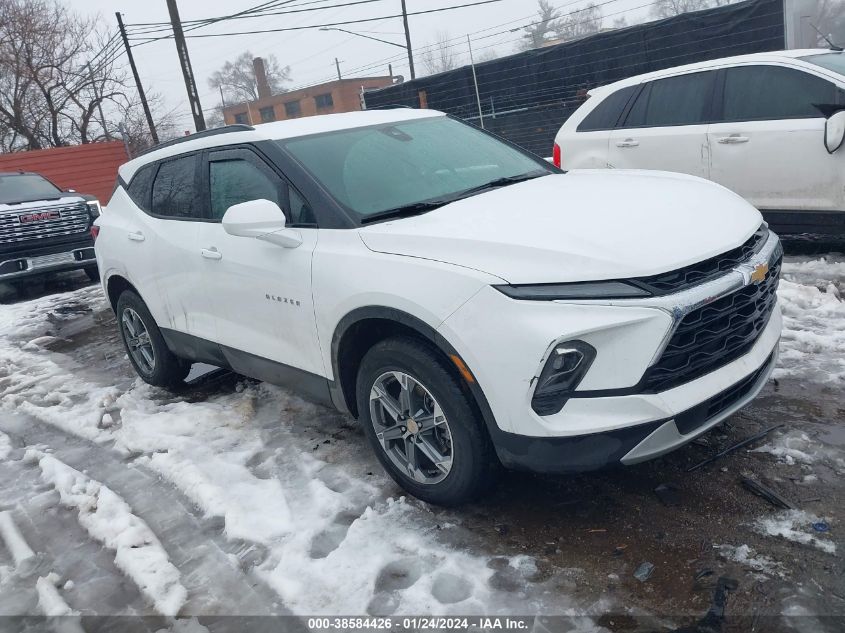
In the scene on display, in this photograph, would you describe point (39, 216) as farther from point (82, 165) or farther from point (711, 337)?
point (82, 165)

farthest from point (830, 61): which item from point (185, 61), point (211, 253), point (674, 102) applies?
point (185, 61)

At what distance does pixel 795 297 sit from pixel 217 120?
77.9 m

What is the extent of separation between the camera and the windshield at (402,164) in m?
3.63

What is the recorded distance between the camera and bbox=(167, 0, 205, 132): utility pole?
827 inches

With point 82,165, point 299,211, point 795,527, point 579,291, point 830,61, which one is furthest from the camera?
point 82,165

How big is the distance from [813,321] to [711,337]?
8.74 ft

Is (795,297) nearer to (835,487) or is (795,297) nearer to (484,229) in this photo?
(835,487)

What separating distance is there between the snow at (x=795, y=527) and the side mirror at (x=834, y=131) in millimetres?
3972

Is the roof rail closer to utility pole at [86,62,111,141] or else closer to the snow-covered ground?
the snow-covered ground

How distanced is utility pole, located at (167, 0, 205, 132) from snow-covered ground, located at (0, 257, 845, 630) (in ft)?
58.5

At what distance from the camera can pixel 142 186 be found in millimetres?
5191

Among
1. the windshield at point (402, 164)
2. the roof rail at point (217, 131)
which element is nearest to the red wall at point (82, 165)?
the roof rail at point (217, 131)

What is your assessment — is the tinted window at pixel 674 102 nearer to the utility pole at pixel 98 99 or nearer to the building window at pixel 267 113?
the utility pole at pixel 98 99

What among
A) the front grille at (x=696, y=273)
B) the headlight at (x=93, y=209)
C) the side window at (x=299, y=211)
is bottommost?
the front grille at (x=696, y=273)
